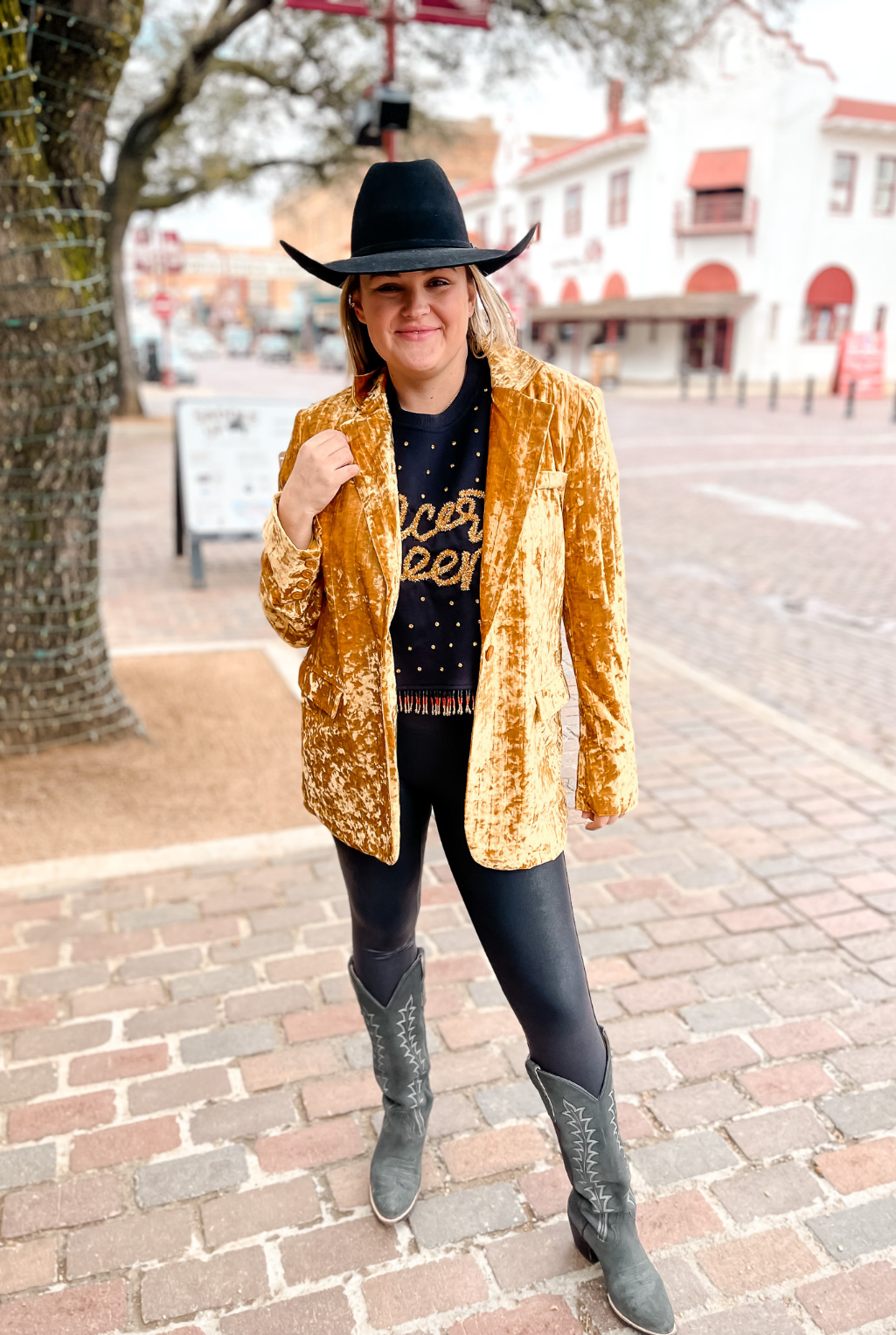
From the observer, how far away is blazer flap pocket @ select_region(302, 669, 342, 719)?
189 centimetres

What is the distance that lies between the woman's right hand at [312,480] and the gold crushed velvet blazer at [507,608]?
28 millimetres

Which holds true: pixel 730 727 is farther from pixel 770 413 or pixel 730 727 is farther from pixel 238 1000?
pixel 770 413

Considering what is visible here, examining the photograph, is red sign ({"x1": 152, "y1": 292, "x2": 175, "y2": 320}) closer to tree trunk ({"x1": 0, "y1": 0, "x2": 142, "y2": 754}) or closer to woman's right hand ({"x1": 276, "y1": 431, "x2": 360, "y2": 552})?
tree trunk ({"x1": 0, "y1": 0, "x2": 142, "y2": 754})

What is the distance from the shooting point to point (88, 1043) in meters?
2.72

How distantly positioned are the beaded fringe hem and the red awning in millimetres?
35640

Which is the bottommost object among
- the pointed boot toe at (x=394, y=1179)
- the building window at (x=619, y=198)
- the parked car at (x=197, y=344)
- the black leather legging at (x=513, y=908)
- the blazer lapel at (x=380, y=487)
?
the pointed boot toe at (x=394, y=1179)

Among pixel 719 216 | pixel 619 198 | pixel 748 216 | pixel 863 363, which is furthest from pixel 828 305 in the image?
pixel 863 363

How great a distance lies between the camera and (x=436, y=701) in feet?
6.03

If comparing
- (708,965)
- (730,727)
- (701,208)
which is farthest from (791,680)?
(701,208)

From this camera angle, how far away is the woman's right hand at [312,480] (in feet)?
5.76

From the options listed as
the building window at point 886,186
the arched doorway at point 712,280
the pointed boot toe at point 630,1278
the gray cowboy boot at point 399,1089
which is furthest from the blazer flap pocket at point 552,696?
the building window at point 886,186

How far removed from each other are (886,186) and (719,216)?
560 centimetres

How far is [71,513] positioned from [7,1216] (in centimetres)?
275

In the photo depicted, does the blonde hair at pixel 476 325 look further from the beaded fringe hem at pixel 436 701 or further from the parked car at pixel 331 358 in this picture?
the parked car at pixel 331 358
